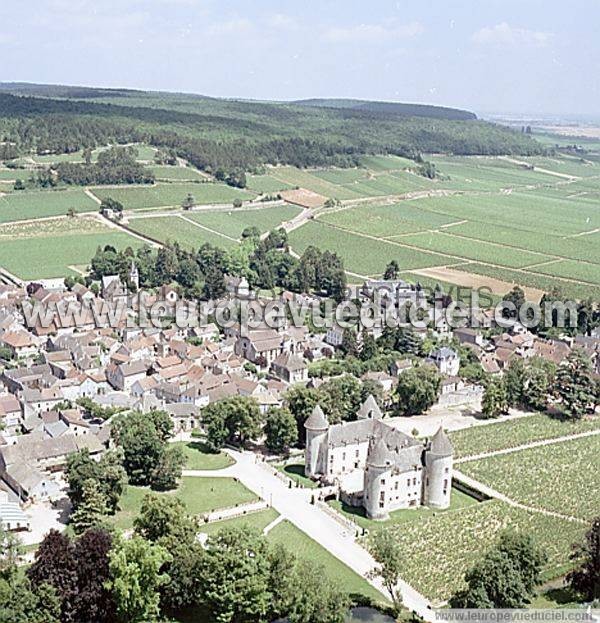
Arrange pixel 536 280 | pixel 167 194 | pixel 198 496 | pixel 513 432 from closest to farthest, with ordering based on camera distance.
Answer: pixel 198 496 < pixel 513 432 < pixel 536 280 < pixel 167 194

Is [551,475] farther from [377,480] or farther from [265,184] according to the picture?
[265,184]

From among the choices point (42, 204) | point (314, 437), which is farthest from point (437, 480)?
point (42, 204)

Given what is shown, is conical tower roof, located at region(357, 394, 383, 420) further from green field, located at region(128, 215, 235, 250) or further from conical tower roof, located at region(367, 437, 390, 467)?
green field, located at region(128, 215, 235, 250)

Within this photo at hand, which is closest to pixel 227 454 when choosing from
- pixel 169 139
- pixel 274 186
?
pixel 274 186

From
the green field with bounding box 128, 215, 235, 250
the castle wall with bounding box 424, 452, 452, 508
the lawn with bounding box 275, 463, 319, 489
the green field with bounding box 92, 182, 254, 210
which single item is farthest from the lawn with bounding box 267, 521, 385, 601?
the green field with bounding box 92, 182, 254, 210

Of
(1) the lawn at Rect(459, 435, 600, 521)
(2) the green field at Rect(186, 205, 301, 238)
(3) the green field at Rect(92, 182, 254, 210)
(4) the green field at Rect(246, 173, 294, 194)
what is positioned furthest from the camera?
(4) the green field at Rect(246, 173, 294, 194)

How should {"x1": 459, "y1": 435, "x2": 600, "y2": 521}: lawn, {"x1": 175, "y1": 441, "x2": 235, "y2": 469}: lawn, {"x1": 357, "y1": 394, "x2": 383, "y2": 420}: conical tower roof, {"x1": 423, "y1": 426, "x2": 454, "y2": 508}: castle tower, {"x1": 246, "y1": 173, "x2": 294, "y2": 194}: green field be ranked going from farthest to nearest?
{"x1": 246, "y1": 173, "x2": 294, "y2": 194}: green field < {"x1": 357, "y1": 394, "x2": 383, "y2": 420}: conical tower roof < {"x1": 175, "y1": 441, "x2": 235, "y2": 469}: lawn < {"x1": 459, "y1": 435, "x2": 600, "y2": 521}: lawn < {"x1": 423, "y1": 426, "x2": 454, "y2": 508}: castle tower

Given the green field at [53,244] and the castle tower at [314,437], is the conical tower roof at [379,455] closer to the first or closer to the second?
the castle tower at [314,437]

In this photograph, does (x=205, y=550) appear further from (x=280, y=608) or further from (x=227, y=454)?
(x=227, y=454)
